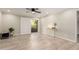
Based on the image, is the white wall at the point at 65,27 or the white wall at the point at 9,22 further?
the white wall at the point at 65,27

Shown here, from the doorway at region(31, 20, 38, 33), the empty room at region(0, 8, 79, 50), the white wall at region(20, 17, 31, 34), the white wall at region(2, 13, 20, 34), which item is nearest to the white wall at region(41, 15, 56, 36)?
the empty room at region(0, 8, 79, 50)

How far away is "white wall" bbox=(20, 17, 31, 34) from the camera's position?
2.91 m

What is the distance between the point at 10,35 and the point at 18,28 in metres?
0.38

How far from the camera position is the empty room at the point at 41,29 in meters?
2.65

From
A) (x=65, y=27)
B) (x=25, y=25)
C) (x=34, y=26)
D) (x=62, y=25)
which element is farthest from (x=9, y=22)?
(x=65, y=27)

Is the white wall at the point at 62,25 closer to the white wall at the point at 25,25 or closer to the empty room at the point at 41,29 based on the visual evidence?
the empty room at the point at 41,29

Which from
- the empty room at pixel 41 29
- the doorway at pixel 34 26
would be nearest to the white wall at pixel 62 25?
the empty room at pixel 41 29

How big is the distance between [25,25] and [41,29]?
61cm

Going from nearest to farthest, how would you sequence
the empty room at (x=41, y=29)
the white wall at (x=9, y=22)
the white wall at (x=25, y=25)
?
the white wall at (x=9, y=22)
the empty room at (x=41, y=29)
the white wall at (x=25, y=25)

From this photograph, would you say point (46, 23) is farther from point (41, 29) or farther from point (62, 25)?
point (62, 25)

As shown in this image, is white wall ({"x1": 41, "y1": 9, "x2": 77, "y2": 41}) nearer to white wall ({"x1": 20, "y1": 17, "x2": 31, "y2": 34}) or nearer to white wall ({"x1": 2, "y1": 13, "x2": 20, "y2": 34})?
white wall ({"x1": 20, "y1": 17, "x2": 31, "y2": 34})
